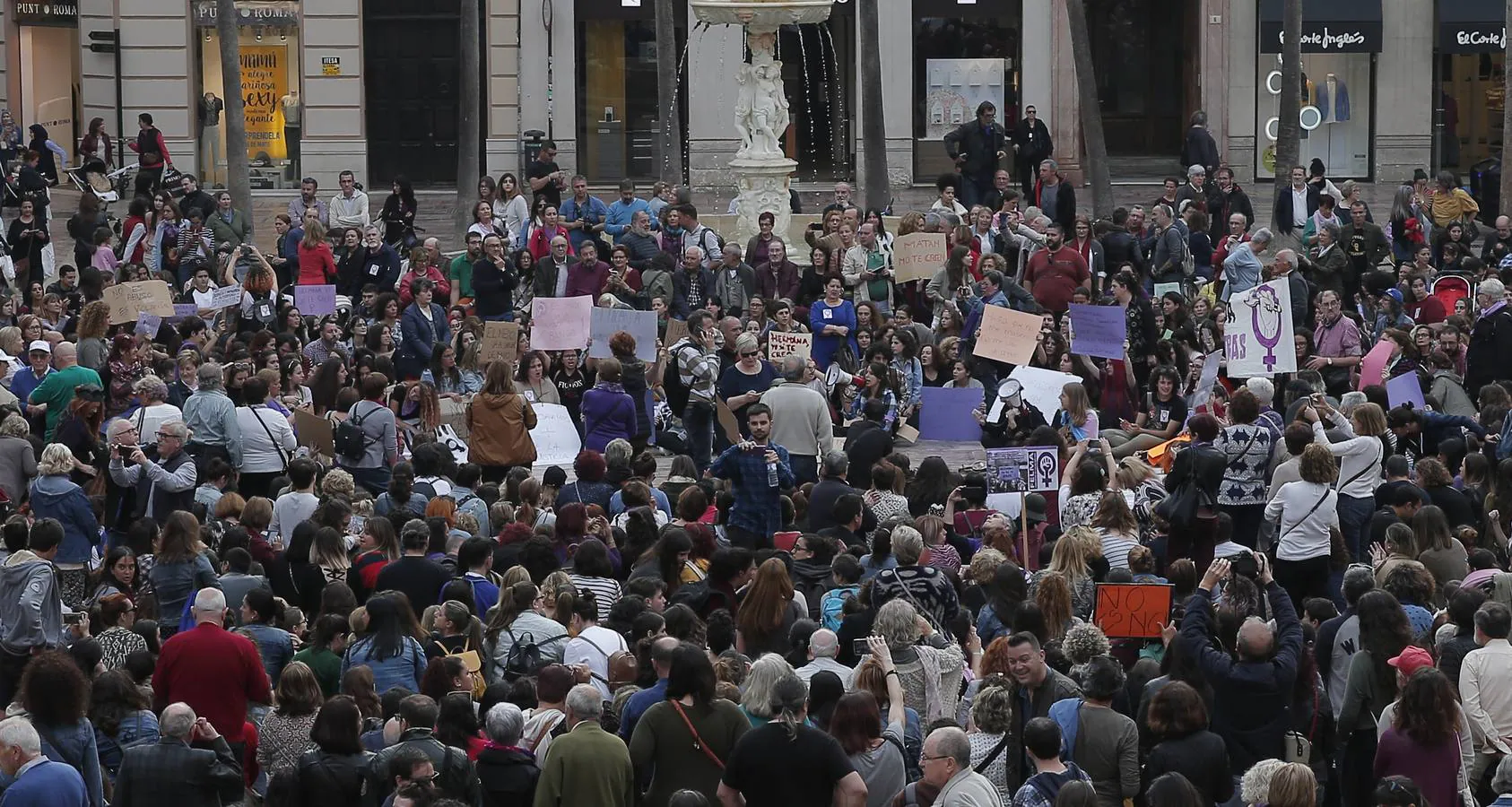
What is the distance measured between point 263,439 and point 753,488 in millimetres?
3692

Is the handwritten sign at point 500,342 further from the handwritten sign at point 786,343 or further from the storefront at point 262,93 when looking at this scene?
the storefront at point 262,93

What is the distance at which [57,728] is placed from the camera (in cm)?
948

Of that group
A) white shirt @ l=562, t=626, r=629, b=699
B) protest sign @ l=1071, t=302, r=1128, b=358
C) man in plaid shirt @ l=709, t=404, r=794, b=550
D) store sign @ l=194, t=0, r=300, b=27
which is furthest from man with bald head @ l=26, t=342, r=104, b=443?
store sign @ l=194, t=0, r=300, b=27

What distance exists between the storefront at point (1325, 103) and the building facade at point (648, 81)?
3 centimetres

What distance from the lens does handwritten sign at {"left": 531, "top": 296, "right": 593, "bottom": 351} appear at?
19250 millimetres

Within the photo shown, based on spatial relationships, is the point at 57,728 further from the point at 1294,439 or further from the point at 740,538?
the point at 1294,439

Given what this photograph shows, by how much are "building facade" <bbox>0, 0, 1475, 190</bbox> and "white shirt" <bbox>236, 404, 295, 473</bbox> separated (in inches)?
862

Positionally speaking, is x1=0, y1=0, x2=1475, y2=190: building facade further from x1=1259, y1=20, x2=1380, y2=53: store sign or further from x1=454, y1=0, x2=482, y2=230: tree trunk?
x1=454, y1=0, x2=482, y2=230: tree trunk

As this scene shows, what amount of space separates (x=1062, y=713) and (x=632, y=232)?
1395cm

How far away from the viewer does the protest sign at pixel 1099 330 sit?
1897 centimetres

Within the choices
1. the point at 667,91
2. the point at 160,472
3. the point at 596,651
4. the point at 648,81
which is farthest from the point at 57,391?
the point at 648,81

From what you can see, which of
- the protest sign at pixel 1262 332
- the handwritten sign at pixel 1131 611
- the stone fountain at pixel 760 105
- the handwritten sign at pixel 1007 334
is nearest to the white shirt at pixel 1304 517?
the handwritten sign at pixel 1131 611

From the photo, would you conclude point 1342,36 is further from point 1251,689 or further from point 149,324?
point 1251,689

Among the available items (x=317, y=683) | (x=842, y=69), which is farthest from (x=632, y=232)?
(x=842, y=69)
